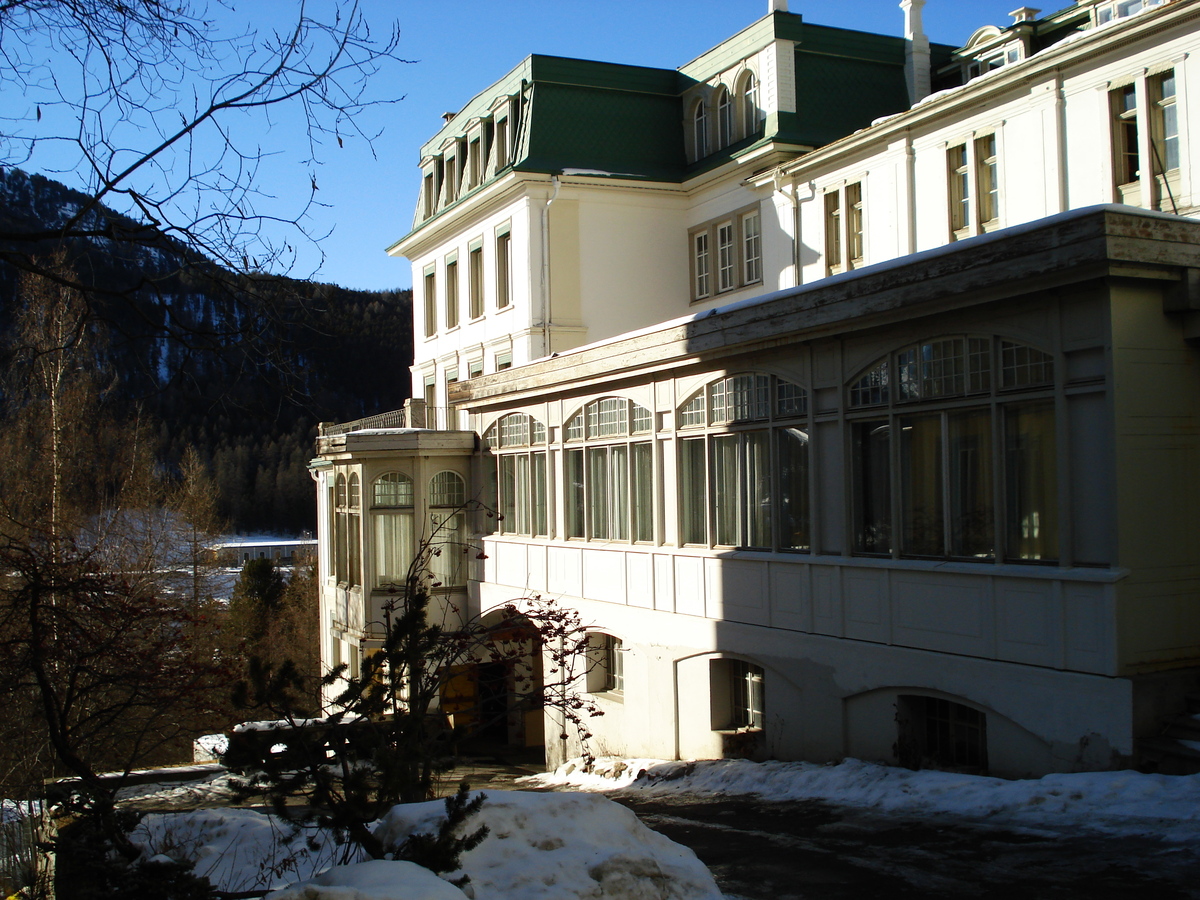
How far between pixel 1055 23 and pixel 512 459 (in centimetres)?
1227

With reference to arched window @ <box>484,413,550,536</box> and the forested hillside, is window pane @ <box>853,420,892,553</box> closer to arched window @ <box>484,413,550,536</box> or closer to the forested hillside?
the forested hillside

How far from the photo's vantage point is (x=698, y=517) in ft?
45.4

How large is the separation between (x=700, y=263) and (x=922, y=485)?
634 inches

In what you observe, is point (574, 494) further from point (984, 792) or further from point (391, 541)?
point (984, 792)

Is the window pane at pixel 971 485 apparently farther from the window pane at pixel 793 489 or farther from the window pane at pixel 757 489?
the window pane at pixel 757 489

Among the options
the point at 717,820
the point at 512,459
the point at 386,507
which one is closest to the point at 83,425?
the point at 386,507

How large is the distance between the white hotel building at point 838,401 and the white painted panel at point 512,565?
2.6 inches

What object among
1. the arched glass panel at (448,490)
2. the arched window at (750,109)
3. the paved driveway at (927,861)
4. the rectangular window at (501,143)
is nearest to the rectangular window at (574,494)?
the arched glass panel at (448,490)

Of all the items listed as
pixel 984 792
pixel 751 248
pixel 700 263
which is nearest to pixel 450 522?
pixel 751 248

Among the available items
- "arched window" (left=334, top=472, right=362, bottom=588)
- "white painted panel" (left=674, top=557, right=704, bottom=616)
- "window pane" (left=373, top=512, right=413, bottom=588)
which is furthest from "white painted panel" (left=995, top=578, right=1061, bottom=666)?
"arched window" (left=334, top=472, right=362, bottom=588)

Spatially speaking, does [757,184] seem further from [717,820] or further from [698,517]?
[717,820]

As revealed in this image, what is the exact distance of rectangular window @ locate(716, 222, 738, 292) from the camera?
2456 centimetres

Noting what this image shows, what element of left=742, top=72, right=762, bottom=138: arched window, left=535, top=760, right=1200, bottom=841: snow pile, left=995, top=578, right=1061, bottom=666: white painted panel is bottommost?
left=535, top=760, right=1200, bottom=841: snow pile

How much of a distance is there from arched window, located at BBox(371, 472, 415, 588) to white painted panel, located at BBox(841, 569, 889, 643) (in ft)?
39.4
